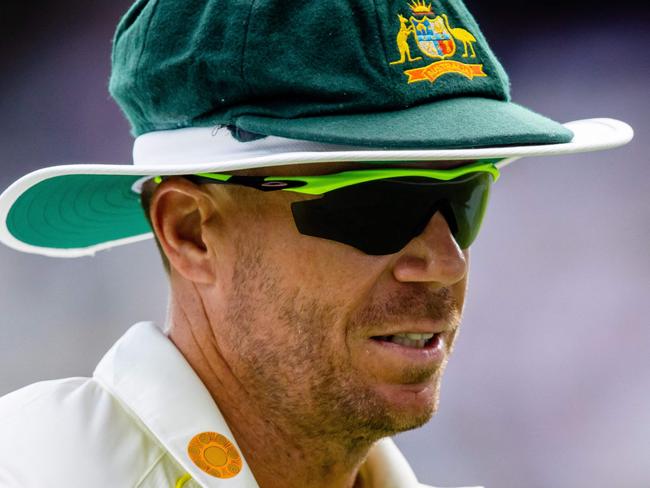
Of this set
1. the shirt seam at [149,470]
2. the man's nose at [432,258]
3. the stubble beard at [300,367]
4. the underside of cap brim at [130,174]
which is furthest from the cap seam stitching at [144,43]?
the shirt seam at [149,470]

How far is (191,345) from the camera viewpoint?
228 centimetres

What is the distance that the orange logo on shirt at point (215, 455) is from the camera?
78.1 inches

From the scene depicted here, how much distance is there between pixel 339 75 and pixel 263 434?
0.82 metres

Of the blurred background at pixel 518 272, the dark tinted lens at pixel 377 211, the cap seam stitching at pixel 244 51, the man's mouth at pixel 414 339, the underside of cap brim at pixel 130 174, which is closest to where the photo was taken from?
the underside of cap brim at pixel 130 174

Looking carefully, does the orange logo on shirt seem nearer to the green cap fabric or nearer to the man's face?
the man's face

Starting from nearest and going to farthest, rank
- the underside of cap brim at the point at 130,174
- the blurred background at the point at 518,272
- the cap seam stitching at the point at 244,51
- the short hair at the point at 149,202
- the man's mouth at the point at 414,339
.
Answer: the underside of cap brim at the point at 130,174 < the cap seam stitching at the point at 244,51 < the man's mouth at the point at 414,339 < the short hair at the point at 149,202 < the blurred background at the point at 518,272

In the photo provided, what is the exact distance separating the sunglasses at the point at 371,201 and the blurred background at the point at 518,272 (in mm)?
3184

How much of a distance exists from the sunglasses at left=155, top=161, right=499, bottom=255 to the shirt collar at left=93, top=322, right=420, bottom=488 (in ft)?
1.27

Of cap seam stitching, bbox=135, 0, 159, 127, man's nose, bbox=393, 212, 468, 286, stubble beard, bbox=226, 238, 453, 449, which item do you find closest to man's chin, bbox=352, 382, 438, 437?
stubble beard, bbox=226, 238, 453, 449

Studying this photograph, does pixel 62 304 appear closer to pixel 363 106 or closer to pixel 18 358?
pixel 18 358

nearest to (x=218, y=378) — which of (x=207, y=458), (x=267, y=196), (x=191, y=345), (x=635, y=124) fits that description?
(x=191, y=345)

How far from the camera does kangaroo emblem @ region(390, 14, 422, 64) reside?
1.95 meters

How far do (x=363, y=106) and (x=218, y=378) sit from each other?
0.71 m

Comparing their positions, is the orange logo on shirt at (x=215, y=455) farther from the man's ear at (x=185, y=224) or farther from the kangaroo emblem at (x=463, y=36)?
the kangaroo emblem at (x=463, y=36)
